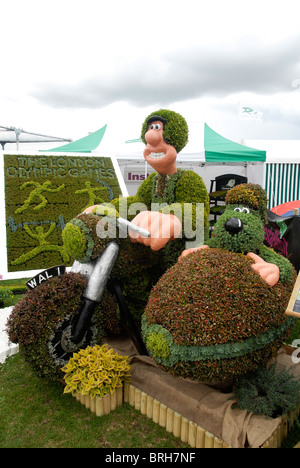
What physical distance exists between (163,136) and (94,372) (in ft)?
6.95

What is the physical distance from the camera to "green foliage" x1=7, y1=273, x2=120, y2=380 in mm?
2797

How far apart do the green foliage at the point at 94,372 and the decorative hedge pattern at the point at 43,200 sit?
3.29 metres

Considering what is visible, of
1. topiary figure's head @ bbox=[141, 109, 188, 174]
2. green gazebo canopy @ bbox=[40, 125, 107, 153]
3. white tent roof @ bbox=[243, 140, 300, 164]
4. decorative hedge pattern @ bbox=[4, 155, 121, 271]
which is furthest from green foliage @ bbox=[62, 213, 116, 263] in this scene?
white tent roof @ bbox=[243, 140, 300, 164]

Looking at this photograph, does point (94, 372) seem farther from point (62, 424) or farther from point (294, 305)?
point (294, 305)

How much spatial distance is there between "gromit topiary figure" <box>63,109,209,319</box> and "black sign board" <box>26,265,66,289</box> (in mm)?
179

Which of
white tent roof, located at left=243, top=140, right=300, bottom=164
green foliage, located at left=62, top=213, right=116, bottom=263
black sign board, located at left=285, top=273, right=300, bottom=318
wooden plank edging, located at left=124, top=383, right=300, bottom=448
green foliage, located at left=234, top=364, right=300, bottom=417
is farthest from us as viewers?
white tent roof, located at left=243, top=140, right=300, bottom=164

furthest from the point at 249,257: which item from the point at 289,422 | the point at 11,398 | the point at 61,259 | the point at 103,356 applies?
the point at 61,259

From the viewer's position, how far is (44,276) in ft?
9.81

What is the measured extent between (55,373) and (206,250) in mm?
1638

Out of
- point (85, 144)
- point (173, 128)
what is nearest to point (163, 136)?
point (173, 128)

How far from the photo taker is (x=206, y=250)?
107 inches

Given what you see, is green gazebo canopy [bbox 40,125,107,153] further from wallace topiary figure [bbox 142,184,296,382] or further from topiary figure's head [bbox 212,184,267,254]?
wallace topiary figure [bbox 142,184,296,382]

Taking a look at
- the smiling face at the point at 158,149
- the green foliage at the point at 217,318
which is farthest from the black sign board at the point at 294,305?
the smiling face at the point at 158,149

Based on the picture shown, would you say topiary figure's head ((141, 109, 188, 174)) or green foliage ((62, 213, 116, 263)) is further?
topiary figure's head ((141, 109, 188, 174))
